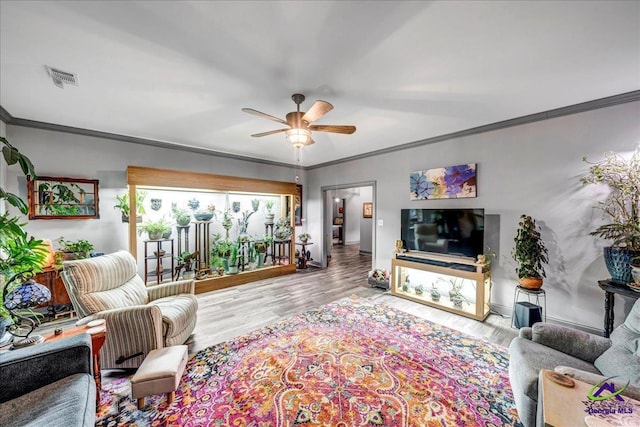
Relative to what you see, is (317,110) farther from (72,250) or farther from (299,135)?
(72,250)

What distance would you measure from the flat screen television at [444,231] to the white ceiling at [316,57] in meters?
1.40

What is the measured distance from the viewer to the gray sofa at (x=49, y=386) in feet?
3.76

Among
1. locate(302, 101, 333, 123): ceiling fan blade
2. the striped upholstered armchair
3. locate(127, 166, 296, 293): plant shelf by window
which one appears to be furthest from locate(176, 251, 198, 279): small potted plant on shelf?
locate(302, 101, 333, 123): ceiling fan blade

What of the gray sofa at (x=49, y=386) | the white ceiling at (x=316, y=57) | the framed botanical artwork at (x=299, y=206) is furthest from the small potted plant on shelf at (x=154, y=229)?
the framed botanical artwork at (x=299, y=206)

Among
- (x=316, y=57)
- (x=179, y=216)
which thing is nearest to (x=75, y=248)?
(x=179, y=216)

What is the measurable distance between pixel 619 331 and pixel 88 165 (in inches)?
246

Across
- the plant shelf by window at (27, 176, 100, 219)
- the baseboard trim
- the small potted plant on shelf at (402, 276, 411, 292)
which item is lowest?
the baseboard trim

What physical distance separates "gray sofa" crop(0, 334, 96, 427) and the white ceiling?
6.94 ft

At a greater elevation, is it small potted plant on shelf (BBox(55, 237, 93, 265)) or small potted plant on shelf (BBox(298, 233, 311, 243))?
small potted plant on shelf (BBox(55, 237, 93, 265))

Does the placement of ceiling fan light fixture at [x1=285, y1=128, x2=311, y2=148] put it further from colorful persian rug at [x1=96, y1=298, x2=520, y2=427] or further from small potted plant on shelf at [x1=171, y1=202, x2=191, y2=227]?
small potted plant on shelf at [x1=171, y1=202, x2=191, y2=227]

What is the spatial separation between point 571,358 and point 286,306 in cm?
304

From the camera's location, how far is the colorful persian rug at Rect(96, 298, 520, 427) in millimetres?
1666

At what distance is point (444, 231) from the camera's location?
3.69 meters

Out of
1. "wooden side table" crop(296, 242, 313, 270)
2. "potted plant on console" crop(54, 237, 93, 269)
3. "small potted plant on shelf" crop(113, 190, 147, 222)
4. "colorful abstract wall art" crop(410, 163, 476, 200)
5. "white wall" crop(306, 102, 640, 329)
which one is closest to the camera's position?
"white wall" crop(306, 102, 640, 329)
